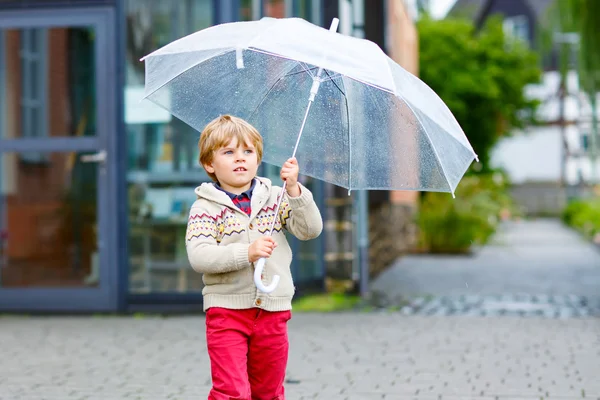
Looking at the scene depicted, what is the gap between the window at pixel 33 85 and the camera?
8023mm

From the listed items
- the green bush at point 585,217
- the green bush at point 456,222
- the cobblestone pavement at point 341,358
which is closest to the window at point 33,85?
the cobblestone pavement at point 341,358

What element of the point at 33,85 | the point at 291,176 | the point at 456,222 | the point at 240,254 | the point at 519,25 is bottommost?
the point at 456,222

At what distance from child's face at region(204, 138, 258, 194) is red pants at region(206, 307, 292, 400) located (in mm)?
472

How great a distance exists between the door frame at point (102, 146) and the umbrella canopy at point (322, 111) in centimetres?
396

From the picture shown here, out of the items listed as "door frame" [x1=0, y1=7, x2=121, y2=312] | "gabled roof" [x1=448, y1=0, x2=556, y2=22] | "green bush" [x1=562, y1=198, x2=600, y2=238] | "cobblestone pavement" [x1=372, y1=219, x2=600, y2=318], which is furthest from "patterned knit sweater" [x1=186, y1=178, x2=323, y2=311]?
"gabled roof" [x1=448, y1=0, x2=556, y2=22]

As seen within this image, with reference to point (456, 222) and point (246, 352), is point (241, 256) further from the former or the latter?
point (456, 222)

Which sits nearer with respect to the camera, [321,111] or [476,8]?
[321,111]

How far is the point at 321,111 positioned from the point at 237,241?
2.41 feet

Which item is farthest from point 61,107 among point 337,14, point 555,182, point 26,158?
point 555,182

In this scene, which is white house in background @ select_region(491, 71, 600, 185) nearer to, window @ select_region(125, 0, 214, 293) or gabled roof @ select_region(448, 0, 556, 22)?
gabled roof @ select_region(448, 0, 556, 22)

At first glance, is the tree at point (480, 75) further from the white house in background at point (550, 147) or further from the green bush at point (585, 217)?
the white house in background at point (550, 147)

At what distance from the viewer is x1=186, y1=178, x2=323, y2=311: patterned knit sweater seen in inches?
131

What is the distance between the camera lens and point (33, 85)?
8086 mm

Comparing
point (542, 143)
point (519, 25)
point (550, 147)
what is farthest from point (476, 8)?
point (550, 147)
